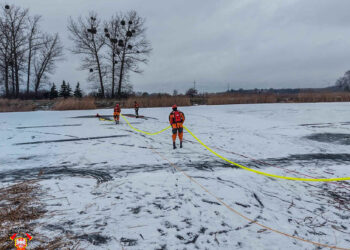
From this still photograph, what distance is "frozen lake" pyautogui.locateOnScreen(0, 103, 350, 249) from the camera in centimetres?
272

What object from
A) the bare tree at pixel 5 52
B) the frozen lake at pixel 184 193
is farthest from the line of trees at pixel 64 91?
the frozen lake at pixel 184 193

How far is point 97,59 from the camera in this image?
26203mm

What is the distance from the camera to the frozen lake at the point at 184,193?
272 centimetres

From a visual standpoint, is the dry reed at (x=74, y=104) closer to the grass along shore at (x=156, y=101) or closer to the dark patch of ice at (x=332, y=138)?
the grass along shore at (x=156, y=101)

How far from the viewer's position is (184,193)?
384 centimetres

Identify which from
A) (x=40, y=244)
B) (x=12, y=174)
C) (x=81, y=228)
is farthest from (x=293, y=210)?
(x=12, y=174)

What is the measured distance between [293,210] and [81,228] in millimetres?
3128

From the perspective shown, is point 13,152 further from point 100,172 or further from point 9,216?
point 9,216

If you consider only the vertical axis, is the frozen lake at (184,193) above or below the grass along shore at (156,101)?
below

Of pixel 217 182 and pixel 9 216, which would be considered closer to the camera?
pixel 9 216

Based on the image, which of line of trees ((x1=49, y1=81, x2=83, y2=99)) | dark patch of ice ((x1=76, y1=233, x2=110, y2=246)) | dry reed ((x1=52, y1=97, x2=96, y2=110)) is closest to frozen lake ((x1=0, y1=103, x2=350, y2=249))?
dark patch of ice ((x1=76, y1=233, x2=110, y2=246))

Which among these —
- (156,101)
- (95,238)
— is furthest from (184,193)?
(156,101)

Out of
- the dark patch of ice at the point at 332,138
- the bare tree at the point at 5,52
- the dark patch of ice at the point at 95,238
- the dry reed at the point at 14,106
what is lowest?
the dark patch of ice at the point at 95,238

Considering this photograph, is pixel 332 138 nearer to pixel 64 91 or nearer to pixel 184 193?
pixel 184 193
